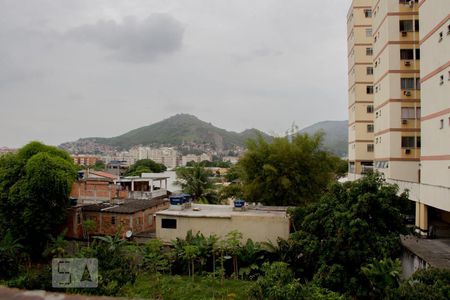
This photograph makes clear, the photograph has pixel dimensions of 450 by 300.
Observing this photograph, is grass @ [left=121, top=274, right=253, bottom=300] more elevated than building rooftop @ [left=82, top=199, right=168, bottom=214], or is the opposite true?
building rooftop @ [left=82, top=199, right=168, bottom=214]

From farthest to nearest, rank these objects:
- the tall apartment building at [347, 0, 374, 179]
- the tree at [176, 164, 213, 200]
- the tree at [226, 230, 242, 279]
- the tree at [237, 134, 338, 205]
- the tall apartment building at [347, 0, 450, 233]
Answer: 1. the tall apartment building at [347, 0, 374, 179]
2. the tree at [176, 164, 213, 200]
3. the tree at [237, 134, 338, 205]
4. the tall apartment building at [347, 0, 450, 233]
5. the tree at [226, 230, 242, 279]

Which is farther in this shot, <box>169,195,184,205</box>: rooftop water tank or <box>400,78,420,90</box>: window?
<box>400,78,420,90</box>: window

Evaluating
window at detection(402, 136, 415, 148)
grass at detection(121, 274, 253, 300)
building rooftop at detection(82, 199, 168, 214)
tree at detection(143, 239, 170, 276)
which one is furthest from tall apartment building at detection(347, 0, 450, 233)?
building rooftop at detection(82, 199, 168, 214)

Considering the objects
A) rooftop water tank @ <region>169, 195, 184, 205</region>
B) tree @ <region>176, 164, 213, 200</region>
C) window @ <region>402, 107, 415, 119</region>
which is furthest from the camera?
tree @ <region>176, 164, 213, 200</region>

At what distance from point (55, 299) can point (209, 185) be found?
92.4ft

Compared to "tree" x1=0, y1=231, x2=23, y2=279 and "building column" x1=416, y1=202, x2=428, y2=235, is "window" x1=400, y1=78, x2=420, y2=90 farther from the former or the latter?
"tree" x1=0, y1=231, x2=23, y2=279

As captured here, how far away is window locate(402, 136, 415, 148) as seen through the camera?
967 inches

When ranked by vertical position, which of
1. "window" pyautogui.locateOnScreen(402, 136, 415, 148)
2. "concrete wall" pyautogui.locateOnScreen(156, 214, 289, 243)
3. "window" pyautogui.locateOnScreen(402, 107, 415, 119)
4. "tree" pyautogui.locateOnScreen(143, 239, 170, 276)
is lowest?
"tree" pyautogui.locateOnScreen(143, 239, 170, 276)

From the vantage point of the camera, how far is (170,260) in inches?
679

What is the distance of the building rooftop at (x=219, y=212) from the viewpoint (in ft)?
59.3

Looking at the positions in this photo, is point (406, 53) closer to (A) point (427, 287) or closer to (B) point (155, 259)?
(A) point (427, 287)

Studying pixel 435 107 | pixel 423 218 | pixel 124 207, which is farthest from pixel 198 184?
pixel 435 107

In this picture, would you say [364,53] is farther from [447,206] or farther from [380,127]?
[447,206]

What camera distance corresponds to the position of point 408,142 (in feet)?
80.7
